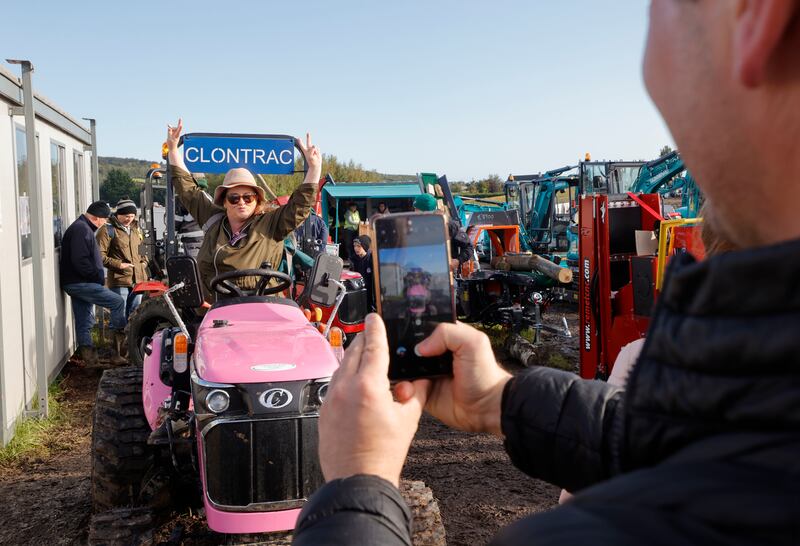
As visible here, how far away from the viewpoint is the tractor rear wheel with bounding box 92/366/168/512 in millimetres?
3744

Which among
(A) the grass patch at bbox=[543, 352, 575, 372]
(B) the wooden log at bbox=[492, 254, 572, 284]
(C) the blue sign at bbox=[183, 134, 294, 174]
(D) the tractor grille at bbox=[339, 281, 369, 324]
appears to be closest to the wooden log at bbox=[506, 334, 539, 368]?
(A) the grass patch at bbox=[543, 352, 575, 372]

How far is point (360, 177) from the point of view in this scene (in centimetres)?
3241

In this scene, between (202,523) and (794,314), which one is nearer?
(794,314)

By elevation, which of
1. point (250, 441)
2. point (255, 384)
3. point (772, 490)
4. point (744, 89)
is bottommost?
point (250, 441)

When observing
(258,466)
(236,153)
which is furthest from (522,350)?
(258,466)

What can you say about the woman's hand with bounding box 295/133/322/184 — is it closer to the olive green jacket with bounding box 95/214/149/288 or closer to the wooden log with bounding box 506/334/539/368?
the wooden log with bounding box 506/334/539/368

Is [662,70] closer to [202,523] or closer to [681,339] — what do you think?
[681,339]

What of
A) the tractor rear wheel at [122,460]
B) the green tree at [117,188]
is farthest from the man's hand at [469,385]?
the green tree at [117,188]

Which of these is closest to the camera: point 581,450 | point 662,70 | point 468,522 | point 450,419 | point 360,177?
point 662,70

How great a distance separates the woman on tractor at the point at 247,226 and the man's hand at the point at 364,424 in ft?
11.2

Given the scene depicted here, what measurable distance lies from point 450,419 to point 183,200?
422cm

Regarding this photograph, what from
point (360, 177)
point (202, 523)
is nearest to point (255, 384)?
point (202, 523)

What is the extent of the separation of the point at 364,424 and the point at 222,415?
2.32m

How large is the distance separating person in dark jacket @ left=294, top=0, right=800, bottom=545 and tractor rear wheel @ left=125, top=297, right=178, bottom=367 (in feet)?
20.8
